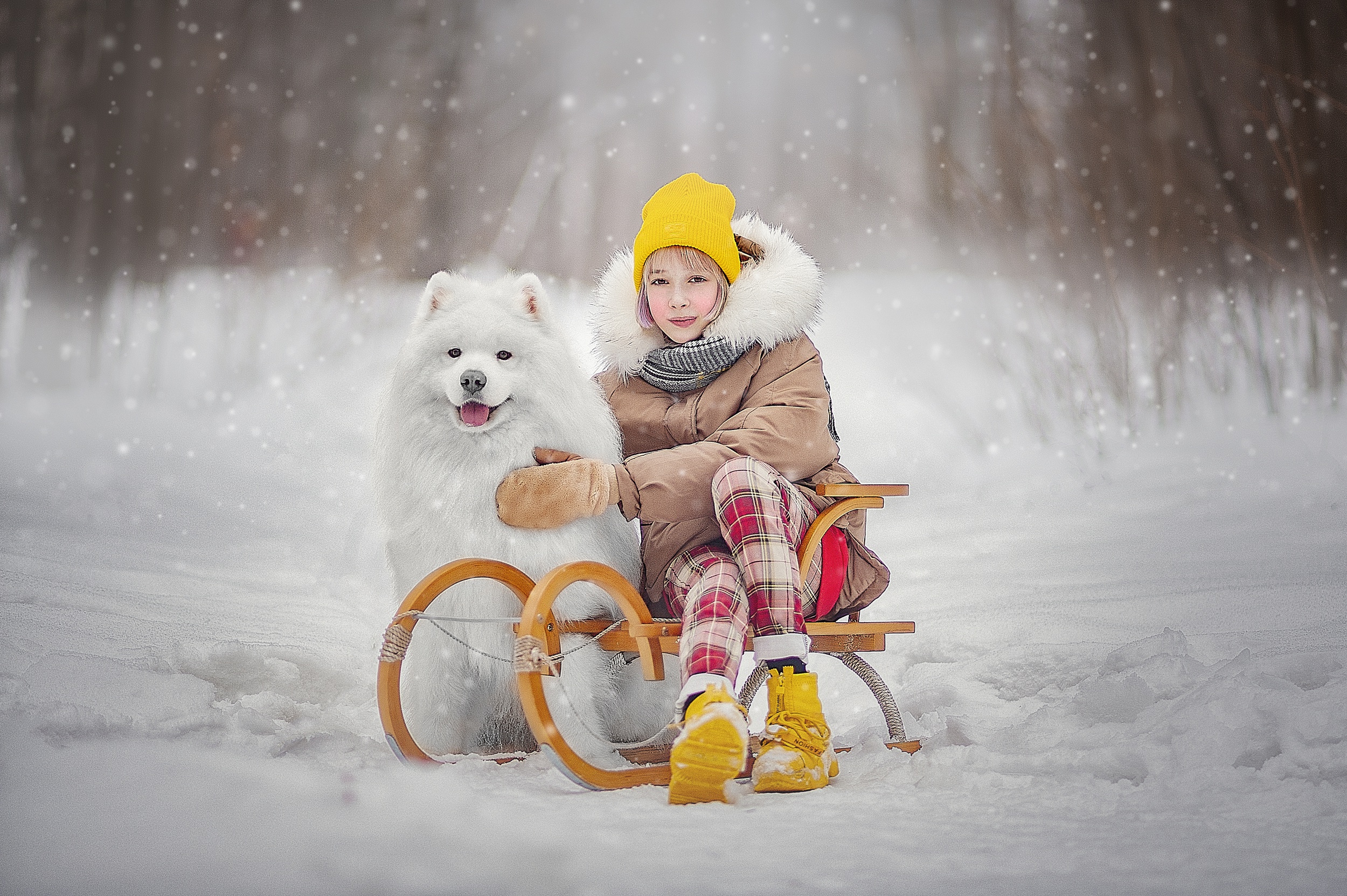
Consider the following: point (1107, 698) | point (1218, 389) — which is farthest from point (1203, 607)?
point (1107, 698)

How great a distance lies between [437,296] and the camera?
6.22 feet

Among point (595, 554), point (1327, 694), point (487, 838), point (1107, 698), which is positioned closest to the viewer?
point (487, 838)

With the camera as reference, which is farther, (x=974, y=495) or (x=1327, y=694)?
(x=974, y=495)

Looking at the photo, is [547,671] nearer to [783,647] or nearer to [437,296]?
[783,647]

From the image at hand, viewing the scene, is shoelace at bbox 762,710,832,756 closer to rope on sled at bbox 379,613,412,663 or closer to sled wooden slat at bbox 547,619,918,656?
sled wooden slat at bbox 547,619,918,656

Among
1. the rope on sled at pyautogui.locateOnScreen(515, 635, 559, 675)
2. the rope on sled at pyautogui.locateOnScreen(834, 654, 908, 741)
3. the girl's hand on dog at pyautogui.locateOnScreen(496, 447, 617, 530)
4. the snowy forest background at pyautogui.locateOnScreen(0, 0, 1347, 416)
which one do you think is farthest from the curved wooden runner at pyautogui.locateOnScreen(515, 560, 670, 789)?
the snowy forest background at pyautogui.locateOnScreen(0, 0, 1347, 416)

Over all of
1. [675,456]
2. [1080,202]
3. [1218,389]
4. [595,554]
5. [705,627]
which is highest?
[1080,202]

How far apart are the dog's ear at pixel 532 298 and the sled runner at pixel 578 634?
0.53m

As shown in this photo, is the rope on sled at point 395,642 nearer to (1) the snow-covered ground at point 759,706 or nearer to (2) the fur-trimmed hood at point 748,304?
(1) the snow-covered ground at point 759,706

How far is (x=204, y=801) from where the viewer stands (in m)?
1.16

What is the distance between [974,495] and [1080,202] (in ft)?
5.21

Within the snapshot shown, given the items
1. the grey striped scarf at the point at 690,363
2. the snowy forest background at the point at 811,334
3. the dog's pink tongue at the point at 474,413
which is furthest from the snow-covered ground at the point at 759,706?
the grey striped scarf at the point at 690,363

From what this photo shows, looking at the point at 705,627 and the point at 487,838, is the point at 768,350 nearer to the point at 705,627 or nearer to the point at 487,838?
the point at 705,627

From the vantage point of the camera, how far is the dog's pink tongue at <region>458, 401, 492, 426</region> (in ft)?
5.82
